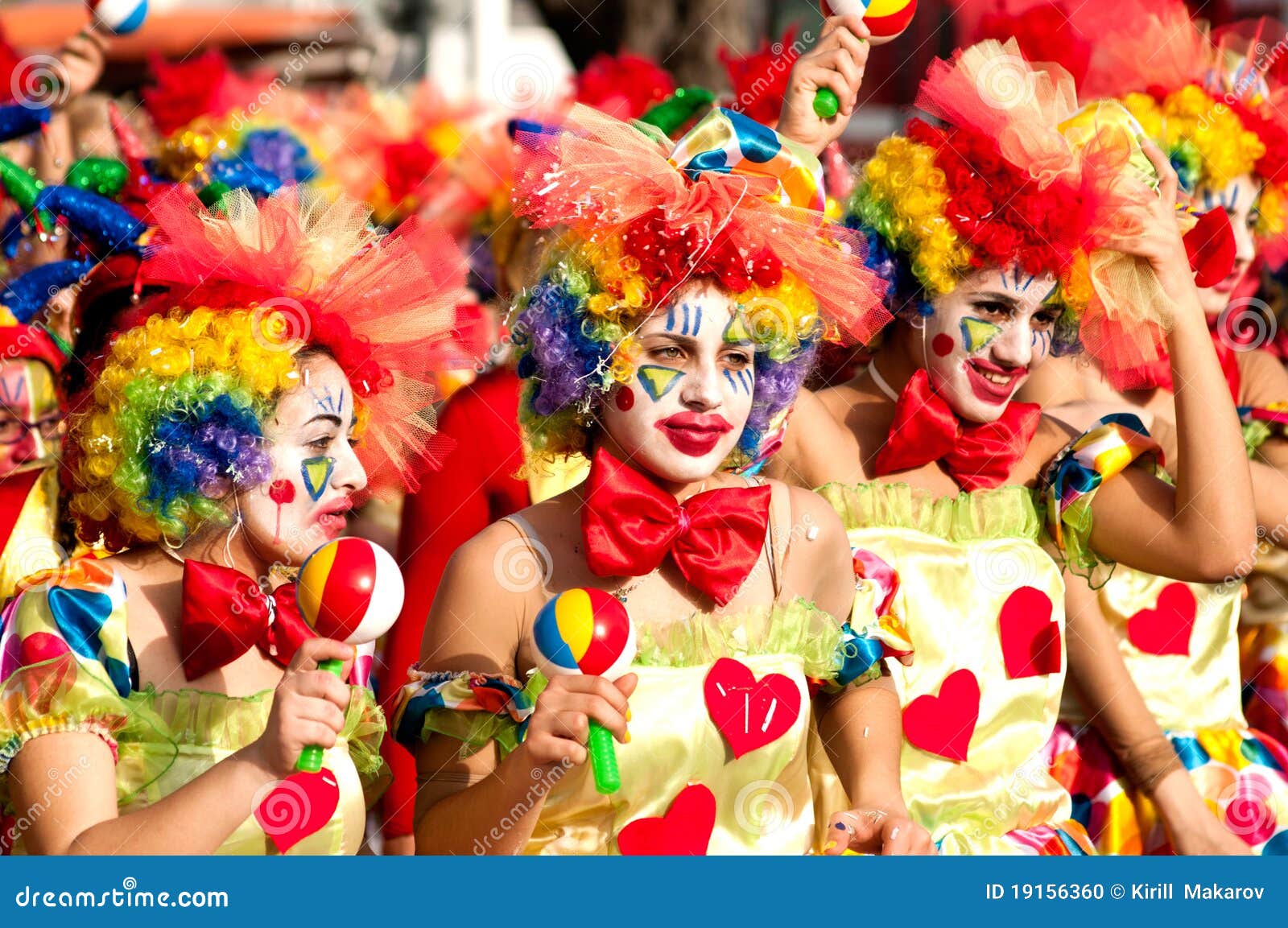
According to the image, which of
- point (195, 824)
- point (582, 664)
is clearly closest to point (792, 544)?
point (582, 664)

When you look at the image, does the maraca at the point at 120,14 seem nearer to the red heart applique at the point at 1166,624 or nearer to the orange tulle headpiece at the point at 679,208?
the orange tulle headpiece at the point at 679,208

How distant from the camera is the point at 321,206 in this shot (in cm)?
320

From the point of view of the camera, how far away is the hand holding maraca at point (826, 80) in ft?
12.0

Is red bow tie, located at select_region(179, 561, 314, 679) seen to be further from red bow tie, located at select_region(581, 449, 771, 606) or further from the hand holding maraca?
the hand holding maraca

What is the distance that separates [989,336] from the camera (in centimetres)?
351

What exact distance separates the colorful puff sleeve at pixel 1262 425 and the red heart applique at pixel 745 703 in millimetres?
1811

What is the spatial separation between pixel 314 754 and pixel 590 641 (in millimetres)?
459

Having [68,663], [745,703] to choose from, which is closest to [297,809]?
[68,663]

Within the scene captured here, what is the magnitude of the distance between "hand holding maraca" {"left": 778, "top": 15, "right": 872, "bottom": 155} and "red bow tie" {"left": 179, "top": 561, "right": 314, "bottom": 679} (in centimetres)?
169

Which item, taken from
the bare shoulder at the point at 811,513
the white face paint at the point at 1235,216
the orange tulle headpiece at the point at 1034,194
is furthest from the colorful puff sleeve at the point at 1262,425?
the bare shoulder at the point at 811,513

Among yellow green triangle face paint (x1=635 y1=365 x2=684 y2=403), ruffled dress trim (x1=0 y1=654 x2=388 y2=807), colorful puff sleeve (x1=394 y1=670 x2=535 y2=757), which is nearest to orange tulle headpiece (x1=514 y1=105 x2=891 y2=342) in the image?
yellow green triangle face paint (x1=635 y1=365 x2=684 y2=403)

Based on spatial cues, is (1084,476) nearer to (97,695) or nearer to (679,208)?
(679,208)

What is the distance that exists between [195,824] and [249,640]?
16.7 inches

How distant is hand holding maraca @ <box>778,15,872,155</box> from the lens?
366cm
